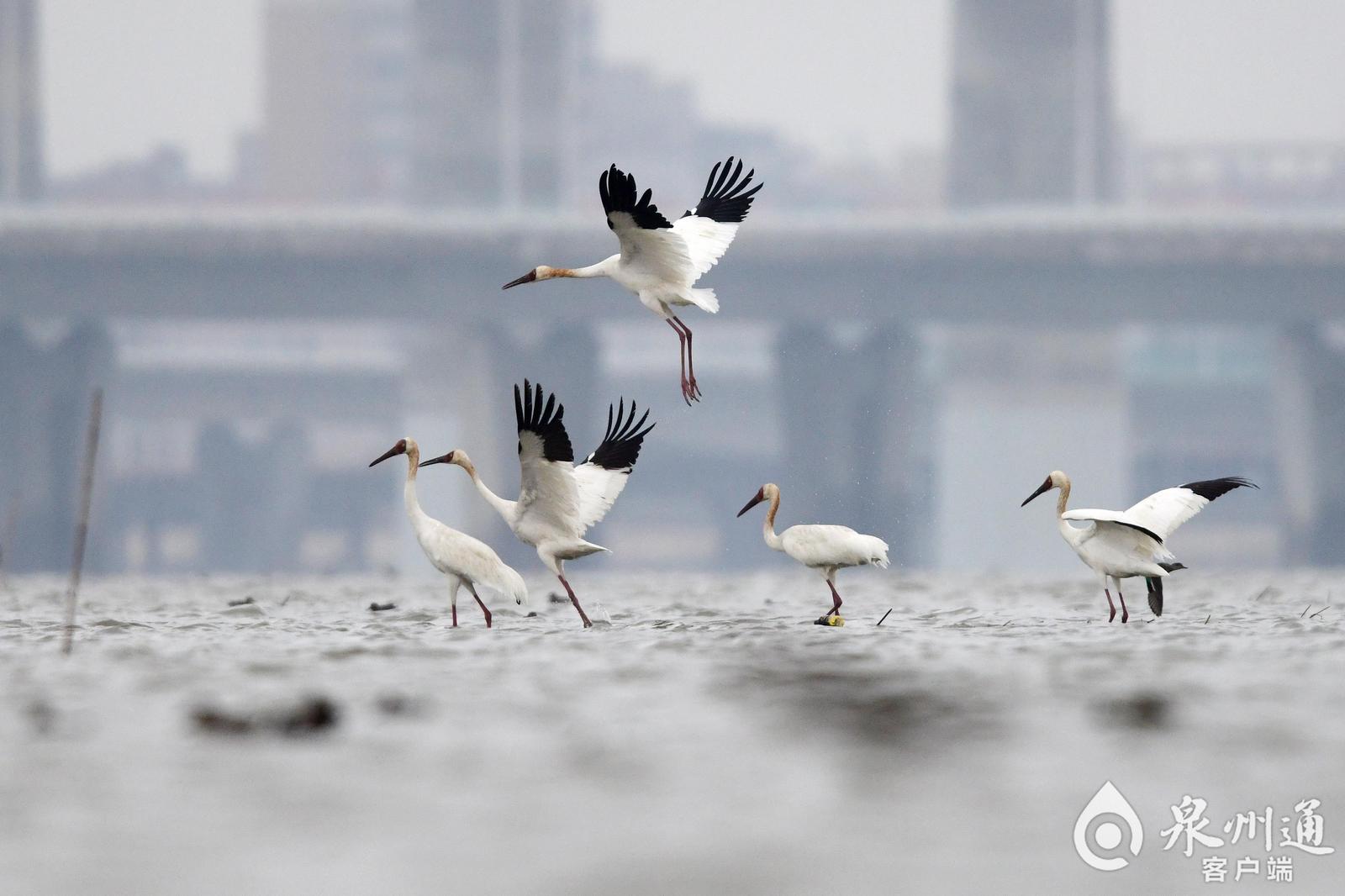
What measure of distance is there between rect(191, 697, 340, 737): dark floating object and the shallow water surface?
11 cm

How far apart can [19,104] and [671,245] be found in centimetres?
6100

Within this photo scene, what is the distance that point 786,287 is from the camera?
62.3m

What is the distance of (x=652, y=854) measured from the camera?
24.1 feet

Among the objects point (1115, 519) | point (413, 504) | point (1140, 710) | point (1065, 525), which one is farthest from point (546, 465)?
point (1140, 710)

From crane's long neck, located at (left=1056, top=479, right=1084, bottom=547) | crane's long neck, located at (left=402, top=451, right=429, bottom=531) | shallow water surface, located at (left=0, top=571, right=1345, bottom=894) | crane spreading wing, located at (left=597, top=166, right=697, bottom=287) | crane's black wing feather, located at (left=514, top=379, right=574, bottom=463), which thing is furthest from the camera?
crane's long neck, located at (left=1056, top=479, right=1084, bottom=547)

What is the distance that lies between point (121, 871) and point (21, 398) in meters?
60.1

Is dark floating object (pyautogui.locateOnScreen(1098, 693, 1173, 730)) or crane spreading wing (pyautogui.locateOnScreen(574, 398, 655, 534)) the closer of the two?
dark floating object (pyautogui.locateOnScreen(1098, 693, 1173, 730))

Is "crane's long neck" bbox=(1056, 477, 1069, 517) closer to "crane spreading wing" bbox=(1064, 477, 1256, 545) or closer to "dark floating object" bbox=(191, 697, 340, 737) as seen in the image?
"crane spreading wing" bbox=(1064, 477, 1256, 545)

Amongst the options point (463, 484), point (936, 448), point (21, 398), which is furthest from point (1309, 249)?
point (21, 398)

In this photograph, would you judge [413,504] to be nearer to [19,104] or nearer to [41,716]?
[41,716]

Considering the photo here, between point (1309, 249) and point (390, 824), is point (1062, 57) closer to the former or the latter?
point (1309, 249)

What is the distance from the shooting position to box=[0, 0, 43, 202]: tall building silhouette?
232ft

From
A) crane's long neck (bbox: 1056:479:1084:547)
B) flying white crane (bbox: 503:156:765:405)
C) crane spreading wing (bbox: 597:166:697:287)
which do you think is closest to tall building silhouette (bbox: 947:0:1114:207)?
crane's long neck (bbox: 1056:479:1084:547)

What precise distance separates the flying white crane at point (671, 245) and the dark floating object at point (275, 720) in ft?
16.6
